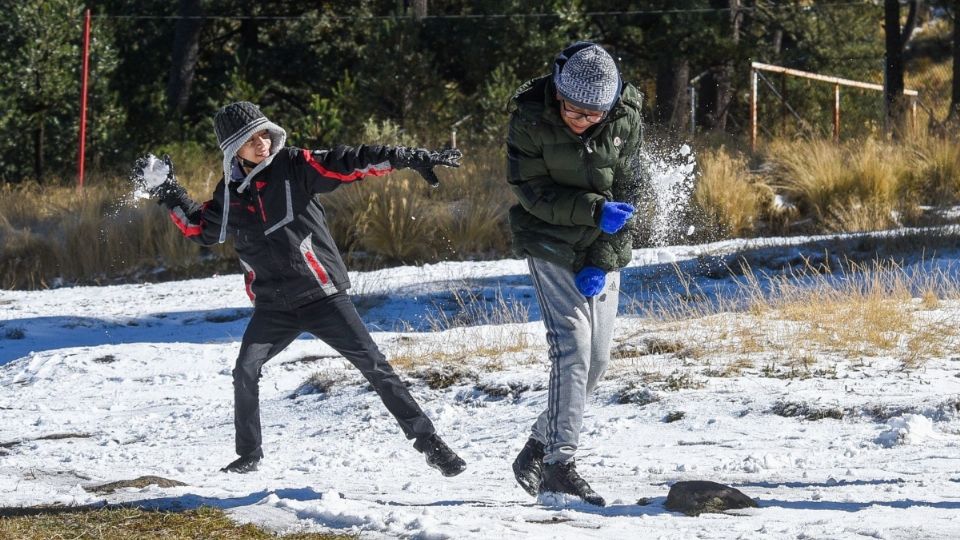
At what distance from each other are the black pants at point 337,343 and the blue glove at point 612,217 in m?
1.23

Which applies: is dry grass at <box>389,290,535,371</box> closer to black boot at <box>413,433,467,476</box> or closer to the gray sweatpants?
black boot at <box>413,433,467,476</box>

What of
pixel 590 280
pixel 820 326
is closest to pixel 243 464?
pixel 590 280

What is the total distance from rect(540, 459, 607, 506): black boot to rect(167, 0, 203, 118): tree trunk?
17.3 meters

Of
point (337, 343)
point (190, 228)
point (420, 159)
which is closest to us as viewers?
point (420, 159)

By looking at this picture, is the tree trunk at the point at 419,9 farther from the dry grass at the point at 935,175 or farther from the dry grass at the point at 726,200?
the dry grass at the point at 935,175

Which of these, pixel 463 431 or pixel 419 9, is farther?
pixel 419 9

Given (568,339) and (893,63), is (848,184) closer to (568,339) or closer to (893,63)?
(893,63)

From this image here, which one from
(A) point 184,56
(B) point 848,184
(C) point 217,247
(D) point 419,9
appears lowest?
(C) point 217,247

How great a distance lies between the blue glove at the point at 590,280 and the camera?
15.0ft

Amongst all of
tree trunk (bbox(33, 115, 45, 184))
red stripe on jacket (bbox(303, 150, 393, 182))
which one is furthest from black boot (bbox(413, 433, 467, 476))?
tree trunk (bbox(33, 115, 45, 184))

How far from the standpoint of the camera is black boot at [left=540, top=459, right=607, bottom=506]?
466cm

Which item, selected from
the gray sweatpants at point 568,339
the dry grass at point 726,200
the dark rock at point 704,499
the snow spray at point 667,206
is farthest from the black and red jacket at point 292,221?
the dry grass at point 726,200

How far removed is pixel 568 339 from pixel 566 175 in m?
→ 0.56

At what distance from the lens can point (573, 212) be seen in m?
4.47
